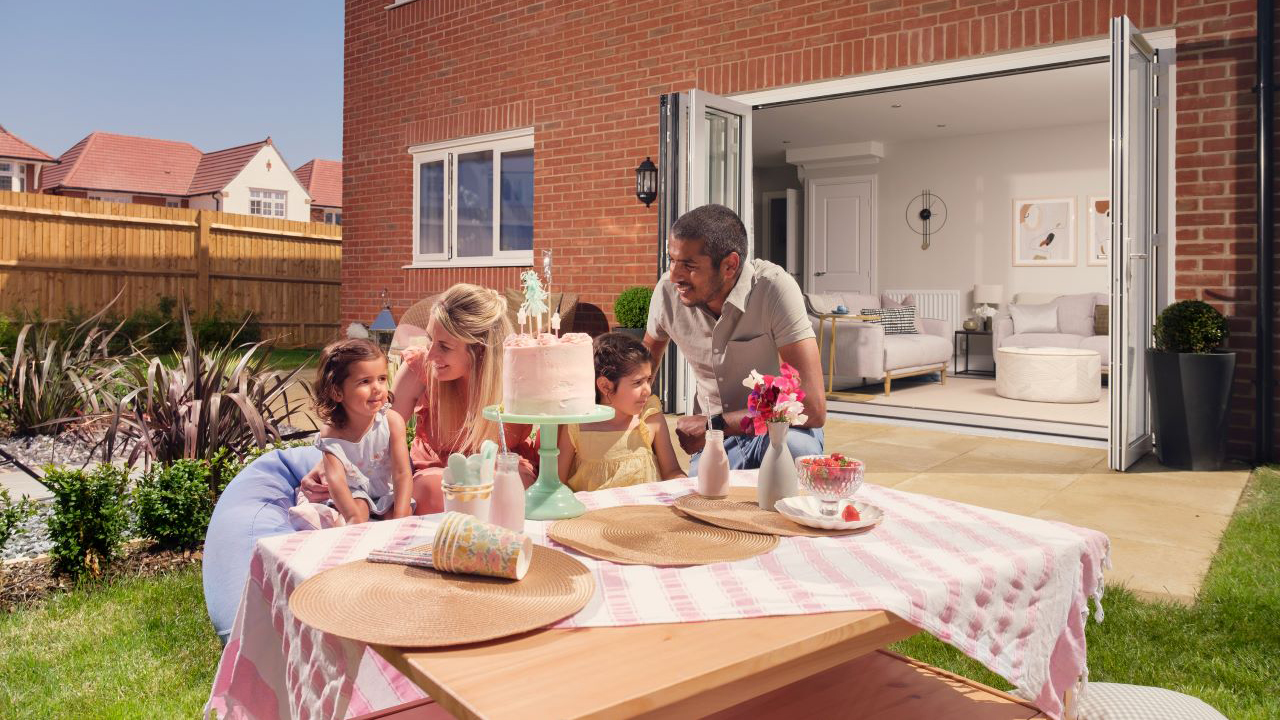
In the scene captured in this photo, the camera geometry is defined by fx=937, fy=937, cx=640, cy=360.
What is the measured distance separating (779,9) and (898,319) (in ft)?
12.6

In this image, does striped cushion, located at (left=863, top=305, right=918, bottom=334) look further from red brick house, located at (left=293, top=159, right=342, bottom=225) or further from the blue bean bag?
red brick house, located at (left=293, top=159, right=342, bottom=225)

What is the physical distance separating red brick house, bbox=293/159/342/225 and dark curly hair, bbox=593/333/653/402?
106ft

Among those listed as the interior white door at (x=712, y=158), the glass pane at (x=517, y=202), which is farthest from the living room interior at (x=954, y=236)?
the glass pane at (x=517, y=202)

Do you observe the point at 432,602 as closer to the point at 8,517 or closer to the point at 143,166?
the point at 8,517

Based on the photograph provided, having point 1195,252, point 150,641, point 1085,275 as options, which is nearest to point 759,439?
point 150,641

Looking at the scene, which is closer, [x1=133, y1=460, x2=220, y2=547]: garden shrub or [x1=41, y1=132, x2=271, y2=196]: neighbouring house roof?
[x1=133, y1=460, x2=220, y2=547]: garden shrub

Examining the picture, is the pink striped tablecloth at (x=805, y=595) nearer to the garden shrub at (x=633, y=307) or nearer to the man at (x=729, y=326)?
the man at (x=729, y=326)

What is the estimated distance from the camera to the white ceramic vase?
1.94m

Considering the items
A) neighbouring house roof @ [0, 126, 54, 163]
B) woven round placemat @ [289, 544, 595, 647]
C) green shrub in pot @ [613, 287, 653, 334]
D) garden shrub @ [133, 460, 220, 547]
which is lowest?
garden shrub @ [133, 460, 220, 547]

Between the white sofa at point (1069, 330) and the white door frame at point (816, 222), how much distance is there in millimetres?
2140

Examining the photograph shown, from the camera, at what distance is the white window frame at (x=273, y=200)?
29500mm

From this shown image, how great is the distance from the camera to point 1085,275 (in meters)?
10.5

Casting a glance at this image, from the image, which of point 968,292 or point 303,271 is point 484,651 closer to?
point 968,292

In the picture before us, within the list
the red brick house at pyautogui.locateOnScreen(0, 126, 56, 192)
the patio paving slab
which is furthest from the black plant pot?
the red brick house at pyautogui.locateOnScreen(0, 126, 56, 192)
